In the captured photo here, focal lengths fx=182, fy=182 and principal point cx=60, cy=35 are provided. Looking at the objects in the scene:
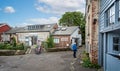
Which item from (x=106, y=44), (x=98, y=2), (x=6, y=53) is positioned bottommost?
(x=6, y=53)

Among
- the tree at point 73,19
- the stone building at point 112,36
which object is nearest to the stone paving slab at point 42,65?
the stone building at point 112,36

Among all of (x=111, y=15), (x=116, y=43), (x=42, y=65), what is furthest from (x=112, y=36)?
(x=42, y=65)

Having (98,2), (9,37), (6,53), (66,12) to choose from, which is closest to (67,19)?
(66,12)

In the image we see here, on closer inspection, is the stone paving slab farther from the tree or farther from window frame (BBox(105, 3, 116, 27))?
the tree

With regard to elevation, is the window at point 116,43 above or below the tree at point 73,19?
below

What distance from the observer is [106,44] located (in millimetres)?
11523

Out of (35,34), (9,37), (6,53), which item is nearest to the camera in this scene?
(6,53)

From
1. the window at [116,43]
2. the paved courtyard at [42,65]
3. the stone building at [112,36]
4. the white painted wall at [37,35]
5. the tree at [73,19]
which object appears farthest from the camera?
the tree at [73,19]

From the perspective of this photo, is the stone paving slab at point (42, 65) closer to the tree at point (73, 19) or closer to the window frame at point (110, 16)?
the window frame at point (110, 16)

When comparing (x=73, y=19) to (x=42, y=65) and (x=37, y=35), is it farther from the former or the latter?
(x=42, y=65)

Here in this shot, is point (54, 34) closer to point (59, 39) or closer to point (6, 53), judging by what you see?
point (59, 39)

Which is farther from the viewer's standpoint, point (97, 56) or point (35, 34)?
point (35, 34)

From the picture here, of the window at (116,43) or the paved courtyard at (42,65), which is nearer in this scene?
the window at (116,43)

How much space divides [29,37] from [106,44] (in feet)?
93.0
